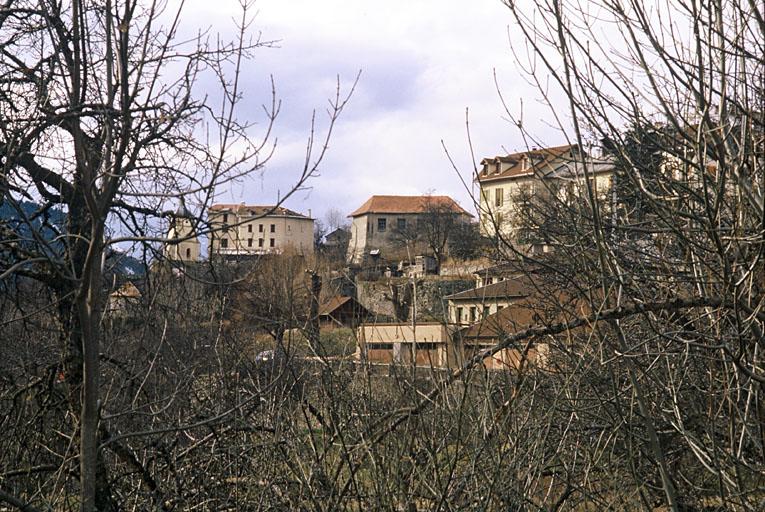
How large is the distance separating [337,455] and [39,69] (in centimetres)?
289

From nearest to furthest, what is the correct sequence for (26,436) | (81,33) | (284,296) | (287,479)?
(81,33) < (287,479) < (26,436) < (284,296)

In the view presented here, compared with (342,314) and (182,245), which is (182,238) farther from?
(342,314)

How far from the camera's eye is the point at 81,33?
3721 mm

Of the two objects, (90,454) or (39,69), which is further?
(39,69)

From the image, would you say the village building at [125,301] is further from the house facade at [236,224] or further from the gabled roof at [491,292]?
the gabled roof at [491,292]

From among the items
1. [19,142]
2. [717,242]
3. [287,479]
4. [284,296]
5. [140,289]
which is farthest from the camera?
[284,296]

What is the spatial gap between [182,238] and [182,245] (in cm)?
139

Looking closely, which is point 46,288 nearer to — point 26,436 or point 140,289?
point 140,289

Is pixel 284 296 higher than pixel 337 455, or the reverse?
pixel 284 296

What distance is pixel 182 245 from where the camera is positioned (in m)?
5.49

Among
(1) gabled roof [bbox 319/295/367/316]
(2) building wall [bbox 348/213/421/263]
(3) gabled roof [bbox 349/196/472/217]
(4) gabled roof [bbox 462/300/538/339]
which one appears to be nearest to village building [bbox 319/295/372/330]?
(1) gabled roof [bbox 319/295/367/316]

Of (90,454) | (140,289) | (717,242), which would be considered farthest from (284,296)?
(717,242)

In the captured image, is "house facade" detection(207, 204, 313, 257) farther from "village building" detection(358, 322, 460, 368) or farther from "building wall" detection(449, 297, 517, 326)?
"building wall" detection(449, 297, 517, 326)

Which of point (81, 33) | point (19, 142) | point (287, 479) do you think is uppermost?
point (81, 33)
